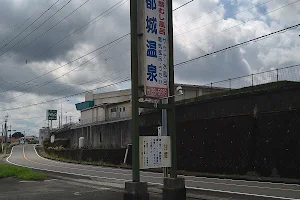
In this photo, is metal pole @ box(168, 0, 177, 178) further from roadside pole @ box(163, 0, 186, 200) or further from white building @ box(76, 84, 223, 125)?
white building @ box(76, 84, 223, 125)

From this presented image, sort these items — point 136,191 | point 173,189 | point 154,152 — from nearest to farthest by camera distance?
point 136,191 → point 154,152 → point 173,189

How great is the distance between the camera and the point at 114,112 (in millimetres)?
61688

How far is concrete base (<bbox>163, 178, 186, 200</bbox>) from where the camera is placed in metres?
7.60

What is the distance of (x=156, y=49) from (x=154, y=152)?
209 cm

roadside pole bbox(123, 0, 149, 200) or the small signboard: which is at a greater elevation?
the small signboard

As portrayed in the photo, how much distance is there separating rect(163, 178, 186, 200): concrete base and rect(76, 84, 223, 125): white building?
136 feet

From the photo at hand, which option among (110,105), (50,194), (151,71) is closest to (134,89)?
(151,71)

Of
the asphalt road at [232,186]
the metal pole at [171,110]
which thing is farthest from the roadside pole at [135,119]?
the asphalt road at [232,186]

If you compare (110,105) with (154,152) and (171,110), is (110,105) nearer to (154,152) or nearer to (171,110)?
(171,110)

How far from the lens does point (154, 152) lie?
738 cm

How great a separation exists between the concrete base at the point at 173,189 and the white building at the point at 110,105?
136 ft

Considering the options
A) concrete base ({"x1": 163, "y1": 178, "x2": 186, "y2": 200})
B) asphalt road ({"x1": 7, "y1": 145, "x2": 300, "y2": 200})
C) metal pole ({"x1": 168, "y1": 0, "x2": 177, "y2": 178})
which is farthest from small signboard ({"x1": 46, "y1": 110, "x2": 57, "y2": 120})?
concrete base ({"x1": 163, "y1": 178, "x2": 186, "y2": 200})

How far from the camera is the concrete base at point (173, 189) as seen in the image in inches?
299

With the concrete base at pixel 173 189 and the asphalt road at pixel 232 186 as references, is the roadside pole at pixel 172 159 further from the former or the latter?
the asphalt road at pixel 232 186
